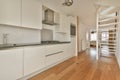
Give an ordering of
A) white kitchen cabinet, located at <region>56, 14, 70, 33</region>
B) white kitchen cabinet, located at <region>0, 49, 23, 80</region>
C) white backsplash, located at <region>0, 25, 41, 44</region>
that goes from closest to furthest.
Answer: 1. white kitchen cabinet, located at <region>0, 49, 23, 80</region>
2. white backsplash, located at <region>0, 25, 41, 44</region>
3. white kitchen cabinet, located at <region>56, 14, 70, 33</region>

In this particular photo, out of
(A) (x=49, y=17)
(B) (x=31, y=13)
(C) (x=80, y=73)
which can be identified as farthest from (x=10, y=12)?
(C) (x=80, y=73)

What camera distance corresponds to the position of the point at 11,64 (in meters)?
1.93

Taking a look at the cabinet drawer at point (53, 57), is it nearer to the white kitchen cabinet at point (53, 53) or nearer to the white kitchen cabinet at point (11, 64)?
the white kitchen cabinet at point (53, 53)

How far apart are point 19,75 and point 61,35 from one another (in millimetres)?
3137

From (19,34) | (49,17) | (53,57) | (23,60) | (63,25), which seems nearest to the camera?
(23,60)

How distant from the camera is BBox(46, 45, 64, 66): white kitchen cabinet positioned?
309 centimetres

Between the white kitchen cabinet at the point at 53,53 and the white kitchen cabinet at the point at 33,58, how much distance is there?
0.26 meters

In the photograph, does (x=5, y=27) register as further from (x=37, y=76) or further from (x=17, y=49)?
(x=37, y=76)

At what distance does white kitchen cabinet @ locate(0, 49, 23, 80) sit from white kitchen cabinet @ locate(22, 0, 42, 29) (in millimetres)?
845

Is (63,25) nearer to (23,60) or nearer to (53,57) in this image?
(53,57)

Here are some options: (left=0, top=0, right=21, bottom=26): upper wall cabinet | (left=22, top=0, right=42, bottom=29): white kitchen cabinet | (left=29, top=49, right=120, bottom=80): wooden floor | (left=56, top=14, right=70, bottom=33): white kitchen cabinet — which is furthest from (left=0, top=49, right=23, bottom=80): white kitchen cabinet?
(left=56, top=14, right=70, bottom=33): white kitchen cabinet

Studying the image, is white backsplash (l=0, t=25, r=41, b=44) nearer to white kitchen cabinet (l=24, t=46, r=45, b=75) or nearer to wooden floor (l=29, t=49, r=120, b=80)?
white kitchen cabinet (l=24, t=46, r=45, b=75)

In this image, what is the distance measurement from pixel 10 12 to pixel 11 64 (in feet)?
3.59

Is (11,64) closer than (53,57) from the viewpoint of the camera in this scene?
Yes
